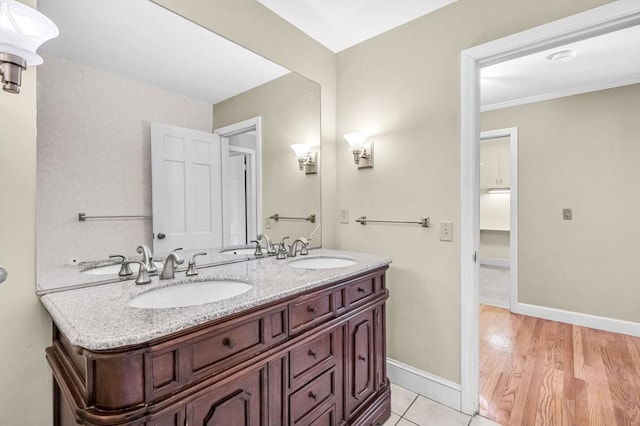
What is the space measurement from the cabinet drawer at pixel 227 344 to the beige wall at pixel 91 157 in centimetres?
67

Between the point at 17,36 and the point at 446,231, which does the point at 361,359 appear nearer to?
the point at 446,231

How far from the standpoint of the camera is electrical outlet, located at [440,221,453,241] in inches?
72.1

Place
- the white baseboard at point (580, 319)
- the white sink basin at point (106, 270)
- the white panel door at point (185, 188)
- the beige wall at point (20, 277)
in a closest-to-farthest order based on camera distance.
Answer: the beige wall at point (20, 277)
the white sink basin at point (106, 270)
the white panel door at point (185, 188)
the white baseboard at point (580, 319)

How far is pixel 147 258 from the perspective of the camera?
129 centimetres

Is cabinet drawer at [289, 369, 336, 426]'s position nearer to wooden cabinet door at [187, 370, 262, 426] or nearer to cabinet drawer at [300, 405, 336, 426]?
cabinet drawer at [300, 405, 336, 426]

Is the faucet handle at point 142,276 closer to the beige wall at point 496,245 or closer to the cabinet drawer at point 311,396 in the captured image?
the cabinet drawer at point 311,396

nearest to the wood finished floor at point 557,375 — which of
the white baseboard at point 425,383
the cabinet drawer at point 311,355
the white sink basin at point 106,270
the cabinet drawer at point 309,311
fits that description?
the white baseboard at point 425,383

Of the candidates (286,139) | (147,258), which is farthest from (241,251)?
(286,139)

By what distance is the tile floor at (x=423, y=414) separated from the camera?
169cm

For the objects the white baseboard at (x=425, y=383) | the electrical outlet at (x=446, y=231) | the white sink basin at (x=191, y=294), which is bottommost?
the white baseboard at (x=425, y=383)

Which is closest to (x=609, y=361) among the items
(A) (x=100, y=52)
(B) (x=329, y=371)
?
(B) (x=329, y=371)

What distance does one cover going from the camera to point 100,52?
4.09ft

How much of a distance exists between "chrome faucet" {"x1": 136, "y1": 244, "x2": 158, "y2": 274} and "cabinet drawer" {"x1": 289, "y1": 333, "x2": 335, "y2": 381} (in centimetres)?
69

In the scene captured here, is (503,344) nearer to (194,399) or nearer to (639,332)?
(639,332)
